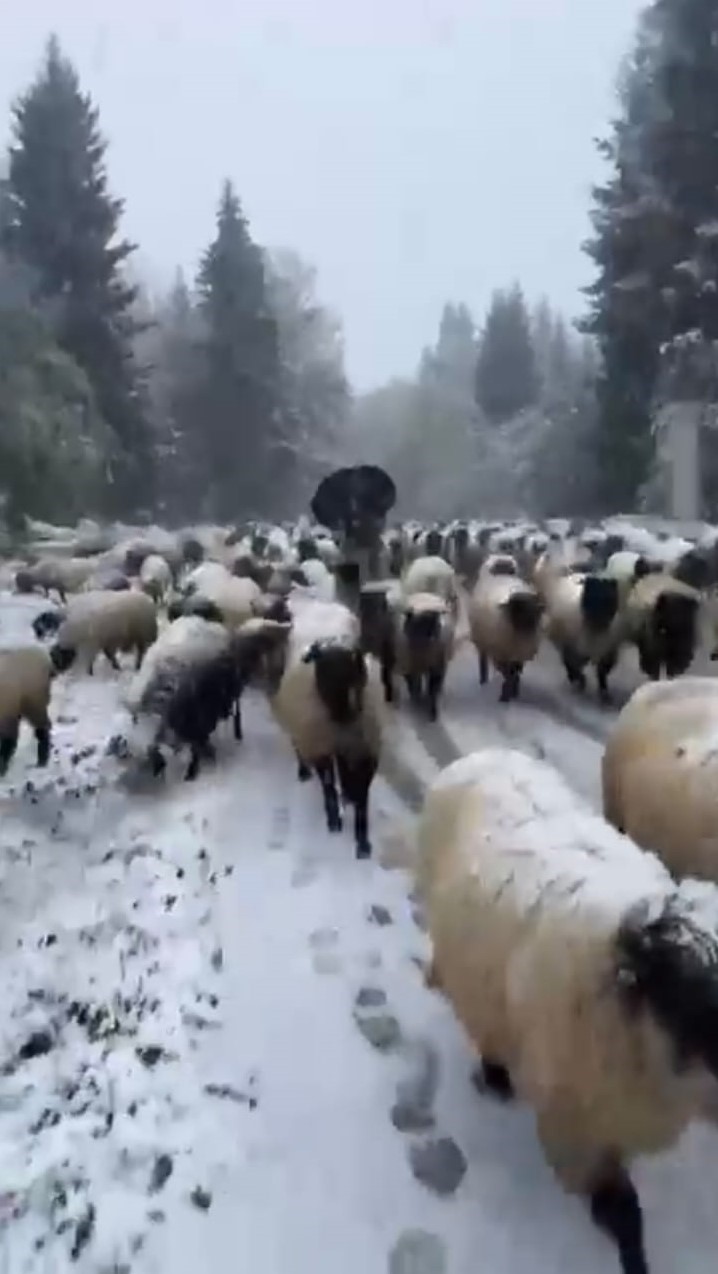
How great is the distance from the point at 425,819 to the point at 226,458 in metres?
46.7

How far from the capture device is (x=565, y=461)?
154 ft

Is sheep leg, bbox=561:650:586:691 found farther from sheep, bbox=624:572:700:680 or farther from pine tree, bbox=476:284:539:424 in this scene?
pine tree, bbox=476:284:539:424

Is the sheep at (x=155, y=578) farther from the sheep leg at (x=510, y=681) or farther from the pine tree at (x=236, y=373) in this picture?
the pine tree at (x=236, y=373)

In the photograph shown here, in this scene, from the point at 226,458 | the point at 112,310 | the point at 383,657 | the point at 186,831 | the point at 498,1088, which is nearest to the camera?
the point at 498,1088

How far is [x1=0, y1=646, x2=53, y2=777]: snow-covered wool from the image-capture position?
1160cm

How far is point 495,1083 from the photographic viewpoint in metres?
5.40

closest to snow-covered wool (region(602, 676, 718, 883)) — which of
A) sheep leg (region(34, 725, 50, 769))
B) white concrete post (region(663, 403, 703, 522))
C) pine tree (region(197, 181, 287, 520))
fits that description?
sheep leg (region(34, 725, 50, 769))

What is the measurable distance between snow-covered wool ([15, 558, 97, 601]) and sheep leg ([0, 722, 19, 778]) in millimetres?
11553

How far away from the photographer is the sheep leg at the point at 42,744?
11816mm

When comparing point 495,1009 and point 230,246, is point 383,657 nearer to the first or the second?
point 495,1009

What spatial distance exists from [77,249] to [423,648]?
33.7 meters

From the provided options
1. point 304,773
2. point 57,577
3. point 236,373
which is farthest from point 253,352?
point 304,773

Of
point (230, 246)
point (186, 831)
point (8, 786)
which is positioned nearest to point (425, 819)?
point (186, 831)

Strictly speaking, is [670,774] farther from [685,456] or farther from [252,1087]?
[685,456]
